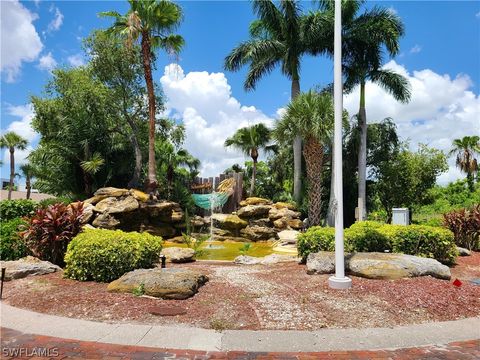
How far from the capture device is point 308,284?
7.32 m

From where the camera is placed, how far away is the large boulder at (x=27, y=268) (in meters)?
7.52

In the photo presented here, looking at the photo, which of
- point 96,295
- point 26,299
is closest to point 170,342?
point 96,295

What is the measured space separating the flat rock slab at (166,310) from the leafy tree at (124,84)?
16.1 meters

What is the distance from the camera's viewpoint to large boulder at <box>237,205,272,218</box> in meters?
19.8

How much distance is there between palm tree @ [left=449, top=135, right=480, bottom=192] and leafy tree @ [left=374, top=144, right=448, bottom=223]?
1358 cm

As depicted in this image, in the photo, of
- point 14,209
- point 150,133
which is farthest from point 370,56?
point 14,209

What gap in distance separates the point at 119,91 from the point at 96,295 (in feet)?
60.0

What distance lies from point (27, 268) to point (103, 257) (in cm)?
180

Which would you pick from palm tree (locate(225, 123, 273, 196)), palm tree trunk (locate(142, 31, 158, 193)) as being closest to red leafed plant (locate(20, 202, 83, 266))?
palm tree trunk (locate(142, 31, 158, 193))

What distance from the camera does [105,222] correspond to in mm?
15219

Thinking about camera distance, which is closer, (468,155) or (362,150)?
(362,150)

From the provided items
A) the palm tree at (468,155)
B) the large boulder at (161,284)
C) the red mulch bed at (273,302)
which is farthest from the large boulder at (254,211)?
the palm tree at (468,155)

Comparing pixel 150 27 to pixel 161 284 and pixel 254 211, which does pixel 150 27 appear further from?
pixel 161 284

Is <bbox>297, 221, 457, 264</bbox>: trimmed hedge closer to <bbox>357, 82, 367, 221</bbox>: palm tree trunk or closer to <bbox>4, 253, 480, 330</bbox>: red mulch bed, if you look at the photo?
<bbox>4, 253, 480, 330</bbox>: red mulch bed
